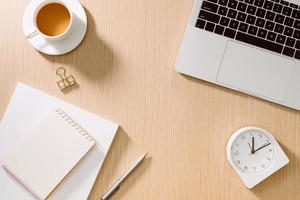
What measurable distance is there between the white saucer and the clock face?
390 mm

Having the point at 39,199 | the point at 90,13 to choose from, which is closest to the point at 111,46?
the point at 90,13

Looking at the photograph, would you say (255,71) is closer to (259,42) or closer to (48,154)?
(259,42)

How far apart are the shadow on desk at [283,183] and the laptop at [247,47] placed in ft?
0.40

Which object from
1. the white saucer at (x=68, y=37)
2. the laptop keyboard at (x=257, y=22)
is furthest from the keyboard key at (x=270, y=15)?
the white saucer at (x=68, y=37)

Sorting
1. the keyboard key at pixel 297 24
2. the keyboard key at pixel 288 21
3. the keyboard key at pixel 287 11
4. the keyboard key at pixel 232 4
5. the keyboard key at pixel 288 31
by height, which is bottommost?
the keyboard key at pixel 288 31

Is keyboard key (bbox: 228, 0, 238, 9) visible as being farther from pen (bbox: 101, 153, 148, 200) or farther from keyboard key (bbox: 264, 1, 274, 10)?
pen (bbox: 101, 153, 148, 200)

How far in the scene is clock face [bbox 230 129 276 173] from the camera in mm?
871

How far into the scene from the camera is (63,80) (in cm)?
86

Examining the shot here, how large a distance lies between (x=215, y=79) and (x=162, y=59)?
0.12 meters

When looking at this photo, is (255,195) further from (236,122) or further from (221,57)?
(221,57)

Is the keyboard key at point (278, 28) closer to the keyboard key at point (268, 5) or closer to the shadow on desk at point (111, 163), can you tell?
the keyboard key at point (268, 5)

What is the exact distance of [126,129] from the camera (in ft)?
2.87

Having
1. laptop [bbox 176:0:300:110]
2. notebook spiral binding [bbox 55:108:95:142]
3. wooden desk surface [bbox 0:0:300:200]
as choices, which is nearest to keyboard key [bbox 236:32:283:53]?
laptop [bbox 176:0:300:110]

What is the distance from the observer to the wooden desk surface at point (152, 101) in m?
0.87
